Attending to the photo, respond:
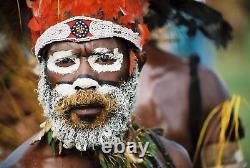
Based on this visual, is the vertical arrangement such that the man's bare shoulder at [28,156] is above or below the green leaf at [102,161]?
above

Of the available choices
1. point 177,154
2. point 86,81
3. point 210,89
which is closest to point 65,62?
point 86,81

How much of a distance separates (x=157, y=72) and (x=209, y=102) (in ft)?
1.00

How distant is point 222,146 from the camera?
142 inches

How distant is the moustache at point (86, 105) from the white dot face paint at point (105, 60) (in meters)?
0.10

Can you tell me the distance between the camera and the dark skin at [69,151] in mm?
2779

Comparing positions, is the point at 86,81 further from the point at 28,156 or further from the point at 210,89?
the point at 210,89

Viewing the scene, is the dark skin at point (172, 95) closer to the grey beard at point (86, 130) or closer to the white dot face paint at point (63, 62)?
the grey beard at point (86, 130)

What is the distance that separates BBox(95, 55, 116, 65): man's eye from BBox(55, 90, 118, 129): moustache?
121mm

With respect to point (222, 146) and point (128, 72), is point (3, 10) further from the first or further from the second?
point (222, 146)

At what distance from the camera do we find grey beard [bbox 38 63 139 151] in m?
2.86

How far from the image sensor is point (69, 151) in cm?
294

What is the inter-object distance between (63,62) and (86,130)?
283mm

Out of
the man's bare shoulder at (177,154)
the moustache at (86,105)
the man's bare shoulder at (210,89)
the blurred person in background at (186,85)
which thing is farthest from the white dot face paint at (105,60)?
the man's bare shoulder at (210,89)

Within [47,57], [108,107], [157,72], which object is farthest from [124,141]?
[157,72]
